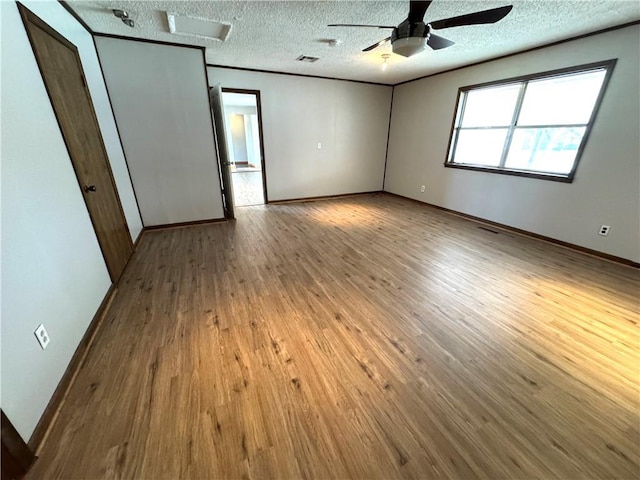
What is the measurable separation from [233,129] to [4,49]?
10.9 metres

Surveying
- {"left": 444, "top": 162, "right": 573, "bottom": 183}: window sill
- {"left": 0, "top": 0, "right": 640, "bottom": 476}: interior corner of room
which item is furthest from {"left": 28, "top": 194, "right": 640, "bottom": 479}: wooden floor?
{"left": 444, "top": 162, "right": 573, "bottom": 183}: window sill

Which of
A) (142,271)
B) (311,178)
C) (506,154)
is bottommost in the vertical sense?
(142,271)

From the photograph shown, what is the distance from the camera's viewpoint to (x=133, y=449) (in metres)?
1.19

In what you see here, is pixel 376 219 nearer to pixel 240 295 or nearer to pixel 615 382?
pixel 240 295

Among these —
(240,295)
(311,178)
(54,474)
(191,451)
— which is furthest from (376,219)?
(54,474)

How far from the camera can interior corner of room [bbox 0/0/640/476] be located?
Result: 137 cm

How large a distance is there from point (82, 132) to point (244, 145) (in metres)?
10.2

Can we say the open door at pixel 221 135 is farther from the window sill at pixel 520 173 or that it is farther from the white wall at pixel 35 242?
the window sill at pixel 520 173

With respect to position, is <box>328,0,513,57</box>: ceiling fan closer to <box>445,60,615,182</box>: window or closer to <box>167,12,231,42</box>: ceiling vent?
<box>167,12,231,42</box>: ceiling vent

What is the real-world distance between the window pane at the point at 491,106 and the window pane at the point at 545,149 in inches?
15.4

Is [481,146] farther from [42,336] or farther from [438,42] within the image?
[42,336]

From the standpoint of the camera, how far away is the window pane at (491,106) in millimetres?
3842

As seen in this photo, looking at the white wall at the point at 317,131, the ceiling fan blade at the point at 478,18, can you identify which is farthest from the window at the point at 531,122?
the ceiling fan blade at the point at 478,18

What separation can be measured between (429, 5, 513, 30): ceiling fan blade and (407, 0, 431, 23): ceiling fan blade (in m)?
0.18
